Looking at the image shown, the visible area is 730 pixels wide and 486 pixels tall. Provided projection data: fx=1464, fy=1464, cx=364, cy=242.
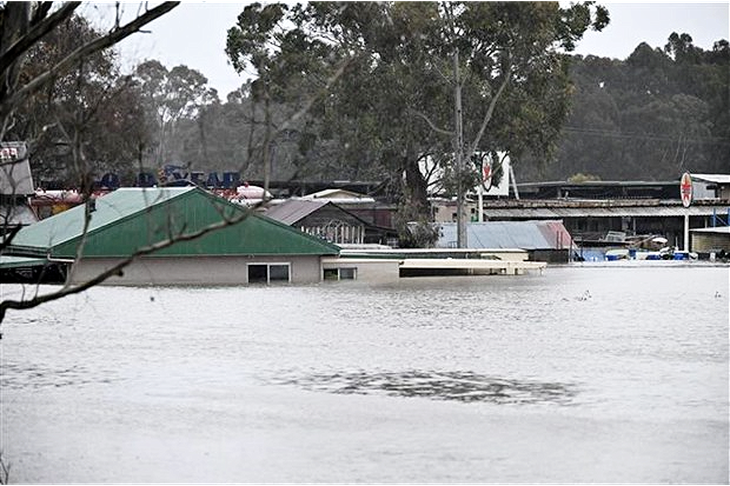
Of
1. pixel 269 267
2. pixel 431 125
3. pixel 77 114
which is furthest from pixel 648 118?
pixel 77 114

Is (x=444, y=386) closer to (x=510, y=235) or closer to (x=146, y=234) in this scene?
(x=146, y=234)

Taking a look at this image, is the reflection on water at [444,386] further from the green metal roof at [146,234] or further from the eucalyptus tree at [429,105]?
the eucalyptus tree at [429,105]

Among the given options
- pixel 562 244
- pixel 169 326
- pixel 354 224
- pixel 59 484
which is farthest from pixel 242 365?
pixel 562 244

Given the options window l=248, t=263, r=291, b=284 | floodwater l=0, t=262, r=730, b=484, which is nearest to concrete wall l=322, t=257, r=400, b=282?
window l=248, t=263, r=291, b=284

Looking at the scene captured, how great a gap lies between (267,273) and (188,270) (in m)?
1.90

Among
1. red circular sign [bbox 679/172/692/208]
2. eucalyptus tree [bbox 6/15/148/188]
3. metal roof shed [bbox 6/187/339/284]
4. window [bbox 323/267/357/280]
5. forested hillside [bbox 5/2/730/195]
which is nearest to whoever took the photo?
eucalyptus tree [bbox 6/15/148/188]

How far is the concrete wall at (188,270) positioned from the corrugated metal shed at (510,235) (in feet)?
36.6

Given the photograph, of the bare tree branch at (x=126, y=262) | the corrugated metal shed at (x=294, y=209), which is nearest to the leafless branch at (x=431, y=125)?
the corrugated metal shed at (x=294, y=209)

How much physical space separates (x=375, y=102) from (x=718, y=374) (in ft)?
94.1

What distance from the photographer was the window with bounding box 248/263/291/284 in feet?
109

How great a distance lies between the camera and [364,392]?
15.0m

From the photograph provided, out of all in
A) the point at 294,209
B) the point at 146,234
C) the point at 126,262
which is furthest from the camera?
the point at 294,209

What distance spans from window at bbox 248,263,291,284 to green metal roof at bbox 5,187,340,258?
1.37ft

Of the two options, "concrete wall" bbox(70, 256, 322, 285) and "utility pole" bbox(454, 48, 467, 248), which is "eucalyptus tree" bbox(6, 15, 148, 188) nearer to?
"concrete wall" bbox(70, 256, 322, 285)
